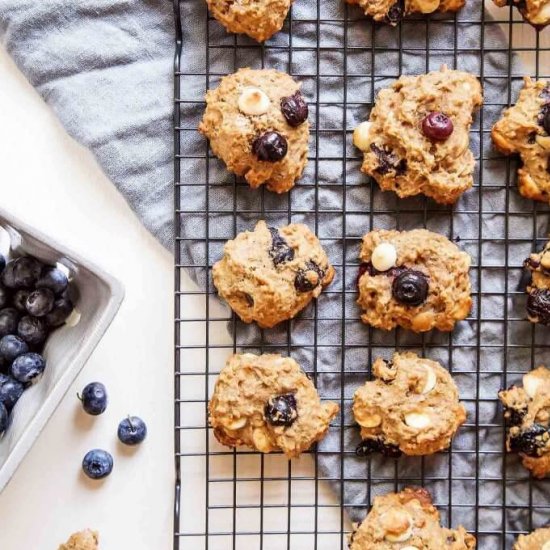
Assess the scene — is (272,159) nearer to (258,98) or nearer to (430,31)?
(258,98)

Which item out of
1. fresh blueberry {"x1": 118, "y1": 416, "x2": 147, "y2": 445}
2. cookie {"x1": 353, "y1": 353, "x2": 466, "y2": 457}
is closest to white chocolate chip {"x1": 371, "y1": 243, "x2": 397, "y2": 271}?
cookie {"x1": 353, "y1": 353, "x2": 466, "y2": 457}

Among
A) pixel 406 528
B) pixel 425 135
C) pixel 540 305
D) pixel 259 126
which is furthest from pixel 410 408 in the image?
pixel 259 126

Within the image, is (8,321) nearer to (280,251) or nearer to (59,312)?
(59,312)

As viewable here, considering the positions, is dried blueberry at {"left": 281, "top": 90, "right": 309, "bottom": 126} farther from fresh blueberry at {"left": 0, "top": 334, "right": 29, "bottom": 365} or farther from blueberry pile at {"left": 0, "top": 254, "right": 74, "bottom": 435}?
fresh blueberry at {"left": 0, "top": 334, "right": 29, "bottom": 365}

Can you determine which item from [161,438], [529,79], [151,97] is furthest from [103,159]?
[529,79]

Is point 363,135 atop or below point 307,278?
atop

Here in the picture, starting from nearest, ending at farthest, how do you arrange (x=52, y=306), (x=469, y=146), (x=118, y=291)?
(x=118, y=291) < (x=52, y=306) < (x=469, y=146)

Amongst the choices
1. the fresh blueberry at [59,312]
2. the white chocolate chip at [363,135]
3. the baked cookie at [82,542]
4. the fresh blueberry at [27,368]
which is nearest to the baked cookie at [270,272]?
the white chocolate chip at [363,135]
